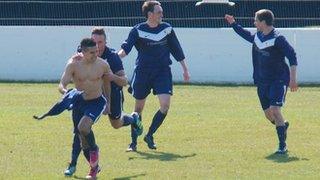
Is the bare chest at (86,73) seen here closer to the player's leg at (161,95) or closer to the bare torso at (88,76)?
the bare torso at (88,76)

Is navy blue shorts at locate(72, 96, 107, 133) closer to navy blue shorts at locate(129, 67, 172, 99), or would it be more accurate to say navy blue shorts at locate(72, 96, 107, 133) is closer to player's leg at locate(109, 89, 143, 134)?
player's leg at locate(109, 89, 143, 134)

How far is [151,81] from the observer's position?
13977 millimetres

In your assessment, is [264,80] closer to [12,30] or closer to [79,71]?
[79,71]

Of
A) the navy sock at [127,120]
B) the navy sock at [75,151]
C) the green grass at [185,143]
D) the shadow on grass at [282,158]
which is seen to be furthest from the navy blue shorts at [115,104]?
the shadow on grass at [282,158]

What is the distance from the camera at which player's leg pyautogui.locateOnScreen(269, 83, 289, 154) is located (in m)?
13.0

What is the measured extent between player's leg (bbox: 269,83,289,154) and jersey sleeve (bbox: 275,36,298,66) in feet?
1.45

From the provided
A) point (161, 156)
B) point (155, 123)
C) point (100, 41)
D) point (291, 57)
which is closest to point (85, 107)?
point (100, 41)

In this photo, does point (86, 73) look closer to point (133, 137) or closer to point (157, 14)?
point (133, 137)

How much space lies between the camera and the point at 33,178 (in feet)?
36.3

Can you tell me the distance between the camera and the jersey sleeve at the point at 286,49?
12.9 m

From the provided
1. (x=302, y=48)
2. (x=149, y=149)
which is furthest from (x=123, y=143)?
(x=302, y=48)

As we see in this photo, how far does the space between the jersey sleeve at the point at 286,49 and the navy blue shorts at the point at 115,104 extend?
2142mm

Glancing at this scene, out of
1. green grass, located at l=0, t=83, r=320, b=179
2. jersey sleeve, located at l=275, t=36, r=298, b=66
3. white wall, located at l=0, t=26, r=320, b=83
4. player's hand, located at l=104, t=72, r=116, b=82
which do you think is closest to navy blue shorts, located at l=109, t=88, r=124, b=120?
green grass, located at l=0, t=83, r=320, b=179

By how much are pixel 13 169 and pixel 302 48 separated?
45.2 ft
